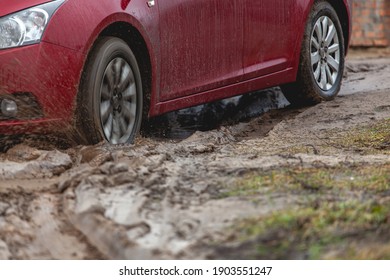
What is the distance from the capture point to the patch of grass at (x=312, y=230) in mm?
3975

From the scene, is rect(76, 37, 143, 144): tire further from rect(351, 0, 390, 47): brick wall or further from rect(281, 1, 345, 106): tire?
rect(351, 0, 390, 47): brick wall

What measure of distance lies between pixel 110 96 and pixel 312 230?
7.55ft

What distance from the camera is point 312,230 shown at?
4.16 metres

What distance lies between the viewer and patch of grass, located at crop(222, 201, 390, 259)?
397 centimetres

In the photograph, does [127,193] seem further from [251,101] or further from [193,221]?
[251,101]

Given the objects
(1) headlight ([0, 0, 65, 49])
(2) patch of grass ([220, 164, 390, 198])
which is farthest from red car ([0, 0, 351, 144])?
(2) patch of grass ([220, 164, 390, 198])

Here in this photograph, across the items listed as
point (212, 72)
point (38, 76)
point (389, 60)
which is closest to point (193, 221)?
point (38, 76)

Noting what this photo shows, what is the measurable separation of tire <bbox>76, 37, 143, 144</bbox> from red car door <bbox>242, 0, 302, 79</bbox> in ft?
4.03

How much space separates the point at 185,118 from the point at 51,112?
2.60 metres

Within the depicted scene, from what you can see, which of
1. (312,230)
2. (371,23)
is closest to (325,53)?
(312,230)

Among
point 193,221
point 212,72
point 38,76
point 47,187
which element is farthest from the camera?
point 212,72

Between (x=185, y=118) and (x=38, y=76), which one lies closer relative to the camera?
(x=38, y=76)

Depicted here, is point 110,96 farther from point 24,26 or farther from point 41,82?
point 24,26
